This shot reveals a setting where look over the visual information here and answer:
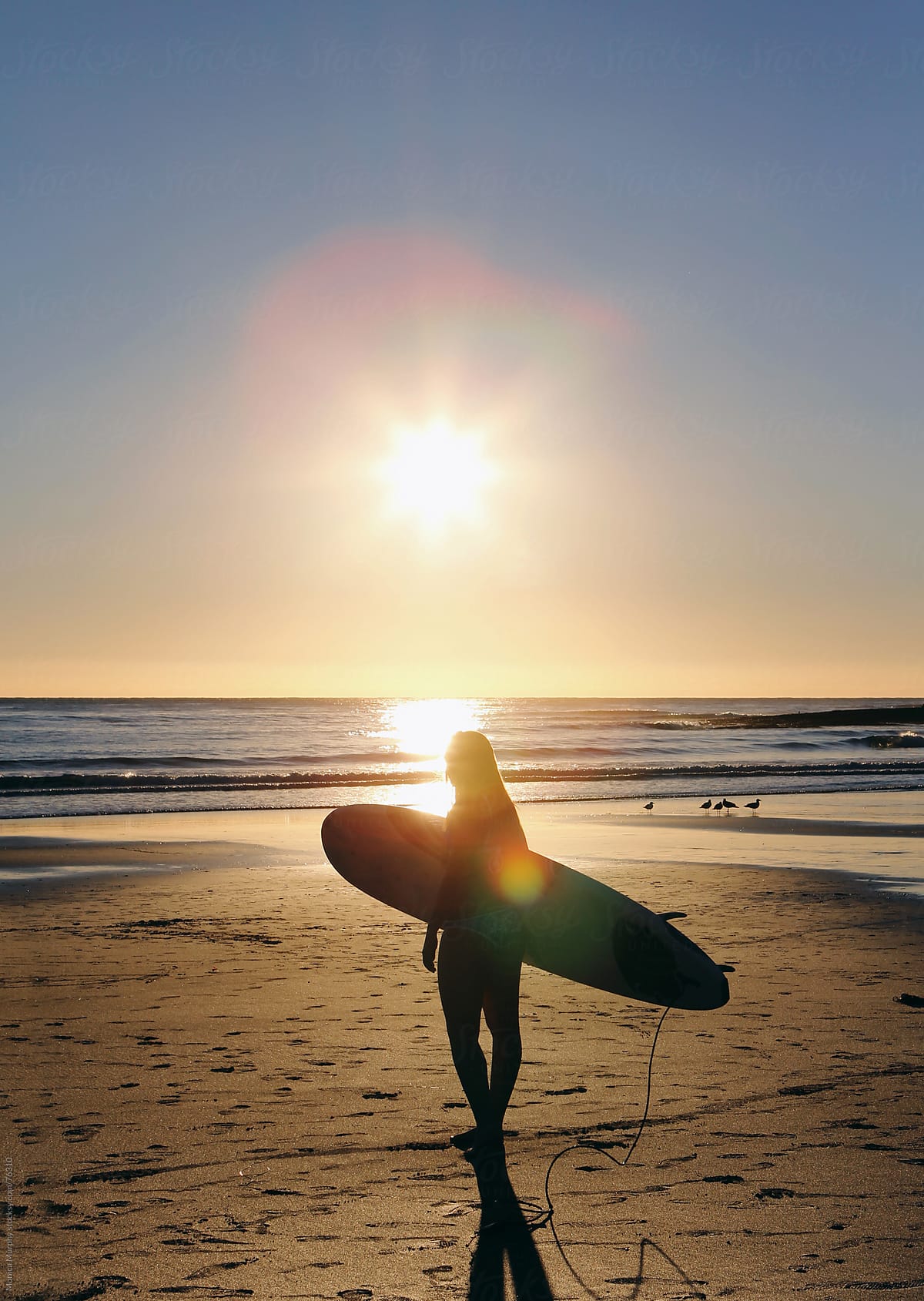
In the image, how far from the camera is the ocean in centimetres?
3023

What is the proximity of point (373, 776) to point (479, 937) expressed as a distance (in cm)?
3197

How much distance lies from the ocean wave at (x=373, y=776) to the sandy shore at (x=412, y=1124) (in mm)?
→ 22023

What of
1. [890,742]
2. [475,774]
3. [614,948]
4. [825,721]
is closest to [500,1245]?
[475,774]

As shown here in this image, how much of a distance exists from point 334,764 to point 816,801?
2185cm

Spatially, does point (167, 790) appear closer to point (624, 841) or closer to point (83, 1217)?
point (624, 841)

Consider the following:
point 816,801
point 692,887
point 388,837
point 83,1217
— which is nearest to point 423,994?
point 388,837

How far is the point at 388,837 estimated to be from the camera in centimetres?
695

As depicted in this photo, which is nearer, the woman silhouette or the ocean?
the woman silhouette

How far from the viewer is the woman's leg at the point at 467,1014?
479cm

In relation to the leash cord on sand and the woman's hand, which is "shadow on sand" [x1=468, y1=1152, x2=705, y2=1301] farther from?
the woman's hand

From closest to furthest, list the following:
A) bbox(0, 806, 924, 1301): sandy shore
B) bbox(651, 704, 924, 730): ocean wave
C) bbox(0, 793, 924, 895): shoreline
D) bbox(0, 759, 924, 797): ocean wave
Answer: bbox(0, 806, 924, 1301): sandy shore → bbox(0, 793, 924, 895): shoreline → bbox(0, 759, 924, 797): ocean wave → bbox(651, 704, 924, 730): ocean wave

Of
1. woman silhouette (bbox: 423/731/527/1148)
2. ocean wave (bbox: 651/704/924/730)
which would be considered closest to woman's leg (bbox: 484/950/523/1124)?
woman silhouette (bbox: 423/731/527/1148)

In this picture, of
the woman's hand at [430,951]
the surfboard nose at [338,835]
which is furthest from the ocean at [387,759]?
the woman's hand at [430,951]

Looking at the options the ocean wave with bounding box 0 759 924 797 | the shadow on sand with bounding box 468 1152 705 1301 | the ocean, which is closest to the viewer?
the shadow on sand with bounding box 468 1152 705 1301
